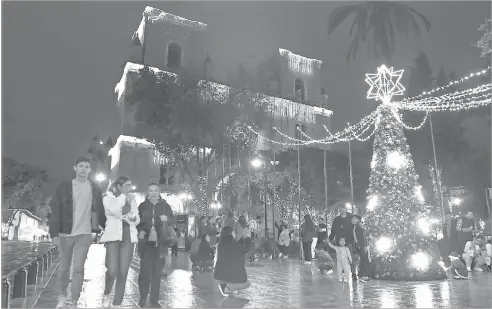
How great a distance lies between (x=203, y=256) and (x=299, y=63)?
137 ft

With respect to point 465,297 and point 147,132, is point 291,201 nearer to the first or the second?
point 147,132

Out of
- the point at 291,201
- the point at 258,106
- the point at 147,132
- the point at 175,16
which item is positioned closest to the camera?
the point at 147,132

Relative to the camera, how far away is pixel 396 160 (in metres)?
10.8

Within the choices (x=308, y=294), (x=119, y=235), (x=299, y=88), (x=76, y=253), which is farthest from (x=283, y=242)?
(x=299, y=88)

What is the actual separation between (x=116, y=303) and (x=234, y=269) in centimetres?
214

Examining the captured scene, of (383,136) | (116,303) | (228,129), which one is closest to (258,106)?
(228,129)

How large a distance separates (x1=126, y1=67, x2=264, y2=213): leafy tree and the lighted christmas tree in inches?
709

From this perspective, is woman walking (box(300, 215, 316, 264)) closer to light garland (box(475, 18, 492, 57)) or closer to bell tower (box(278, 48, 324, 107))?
light garland (box(475, 18, 492, 57))

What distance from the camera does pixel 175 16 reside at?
42.8 meters

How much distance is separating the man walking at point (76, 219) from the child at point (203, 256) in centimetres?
637

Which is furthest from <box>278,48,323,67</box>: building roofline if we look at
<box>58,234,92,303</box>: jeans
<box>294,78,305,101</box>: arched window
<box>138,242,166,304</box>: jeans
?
<box>58,234,92,303</box>: jeans

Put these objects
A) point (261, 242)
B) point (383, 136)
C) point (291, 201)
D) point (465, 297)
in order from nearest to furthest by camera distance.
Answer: point (465, 297)
point (383, 136)
point (261, 242)
point (291, 201)

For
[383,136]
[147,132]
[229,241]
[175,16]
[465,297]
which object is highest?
[175,16]

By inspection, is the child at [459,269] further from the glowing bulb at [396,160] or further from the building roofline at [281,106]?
the building roofline at [281,106]
